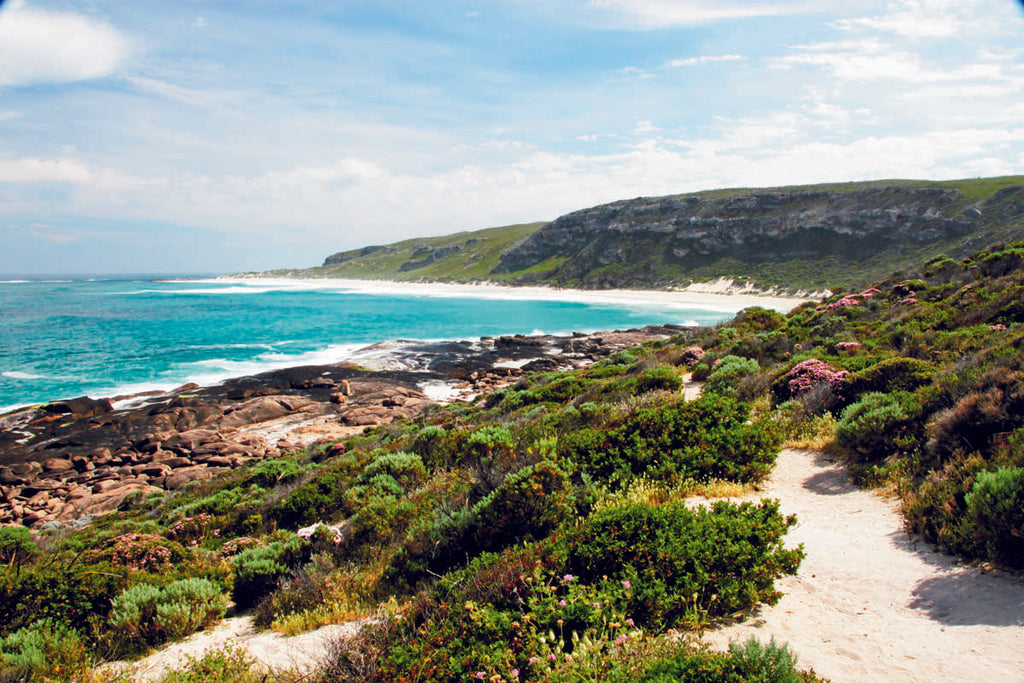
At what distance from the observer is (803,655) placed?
3.32 metres

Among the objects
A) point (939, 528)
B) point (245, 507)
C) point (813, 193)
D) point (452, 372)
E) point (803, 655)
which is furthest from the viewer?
point (813, 193)

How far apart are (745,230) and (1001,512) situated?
363 ft

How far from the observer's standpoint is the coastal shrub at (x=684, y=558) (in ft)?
12.1

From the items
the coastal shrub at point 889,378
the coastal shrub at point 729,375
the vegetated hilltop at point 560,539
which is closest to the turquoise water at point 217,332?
the vegetated hilltop at point 560,539

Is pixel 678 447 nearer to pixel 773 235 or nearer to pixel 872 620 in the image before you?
pixel 872 620

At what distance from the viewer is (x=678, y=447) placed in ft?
22.9

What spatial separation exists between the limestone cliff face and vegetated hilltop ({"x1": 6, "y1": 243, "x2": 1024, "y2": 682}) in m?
86.4

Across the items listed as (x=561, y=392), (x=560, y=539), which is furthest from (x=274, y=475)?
(x=560, y=539)

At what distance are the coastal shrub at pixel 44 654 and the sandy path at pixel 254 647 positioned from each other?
1.01 feet

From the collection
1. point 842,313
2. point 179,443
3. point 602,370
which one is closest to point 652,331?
point 842,313

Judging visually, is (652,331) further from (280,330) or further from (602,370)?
(280,330)

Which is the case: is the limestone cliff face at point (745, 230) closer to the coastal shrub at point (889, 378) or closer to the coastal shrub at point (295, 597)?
the coastal shrub at point (889, 378)

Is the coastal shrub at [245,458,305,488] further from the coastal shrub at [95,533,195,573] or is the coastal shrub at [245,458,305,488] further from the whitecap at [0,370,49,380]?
the whitecap at [0,370,49,380]

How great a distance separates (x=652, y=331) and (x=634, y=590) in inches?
1753
